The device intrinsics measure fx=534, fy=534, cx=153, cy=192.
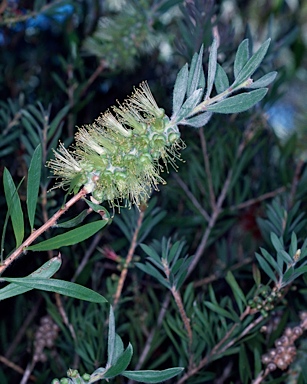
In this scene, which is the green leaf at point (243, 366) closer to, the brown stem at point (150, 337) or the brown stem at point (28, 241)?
the brown stem at point (150, 337)

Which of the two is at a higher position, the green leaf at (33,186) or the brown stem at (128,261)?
the green leaf at (33,186)

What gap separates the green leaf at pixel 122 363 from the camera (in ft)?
1.31

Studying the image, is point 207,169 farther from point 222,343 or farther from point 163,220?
point 222,343

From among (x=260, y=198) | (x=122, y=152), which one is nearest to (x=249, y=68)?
(x=122, y=152)

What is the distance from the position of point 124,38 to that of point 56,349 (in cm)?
46

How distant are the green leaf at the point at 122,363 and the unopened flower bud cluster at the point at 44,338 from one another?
0.24 m

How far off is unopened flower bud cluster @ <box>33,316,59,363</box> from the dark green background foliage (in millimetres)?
11

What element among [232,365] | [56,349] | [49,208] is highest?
[49,208]

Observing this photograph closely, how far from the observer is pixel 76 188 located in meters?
0.43

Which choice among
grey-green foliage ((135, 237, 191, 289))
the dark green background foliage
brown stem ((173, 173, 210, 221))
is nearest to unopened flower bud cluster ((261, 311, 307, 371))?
the dark green background foliage

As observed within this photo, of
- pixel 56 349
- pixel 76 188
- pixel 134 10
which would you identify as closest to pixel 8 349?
pixel 56 349

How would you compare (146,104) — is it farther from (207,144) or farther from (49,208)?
(207,144)

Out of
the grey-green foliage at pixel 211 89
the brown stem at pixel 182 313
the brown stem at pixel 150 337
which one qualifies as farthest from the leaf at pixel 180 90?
the brown stem at pixel 150 337

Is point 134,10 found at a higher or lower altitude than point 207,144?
higher
